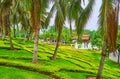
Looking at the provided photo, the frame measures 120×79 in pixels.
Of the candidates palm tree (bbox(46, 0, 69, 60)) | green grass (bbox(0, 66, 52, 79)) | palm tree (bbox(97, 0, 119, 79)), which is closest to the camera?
palm tree (bbox(97, 0, 119, 79))

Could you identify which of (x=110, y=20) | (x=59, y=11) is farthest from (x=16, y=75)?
(x=59, y=11)

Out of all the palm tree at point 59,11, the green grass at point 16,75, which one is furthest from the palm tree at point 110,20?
the palm tree at point 59,11

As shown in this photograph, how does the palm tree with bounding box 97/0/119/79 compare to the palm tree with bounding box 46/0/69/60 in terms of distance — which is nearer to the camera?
the palm tree with bounding box 97/0/119/79

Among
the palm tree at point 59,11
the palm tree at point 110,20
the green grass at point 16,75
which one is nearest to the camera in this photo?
Answer: the palm tree at point 110,20

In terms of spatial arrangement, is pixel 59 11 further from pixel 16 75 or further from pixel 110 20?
pixel 16 75

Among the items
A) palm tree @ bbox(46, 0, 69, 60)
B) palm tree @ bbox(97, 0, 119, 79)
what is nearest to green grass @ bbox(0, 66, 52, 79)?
palm tree @ bbox(97, 0, 119, 79)

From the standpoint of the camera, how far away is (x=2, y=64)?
26.9 metres

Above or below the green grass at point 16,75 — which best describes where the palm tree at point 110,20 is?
above

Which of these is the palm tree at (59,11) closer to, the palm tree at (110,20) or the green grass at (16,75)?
the green grass at (16,75)

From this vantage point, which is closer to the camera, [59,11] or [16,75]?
[16,75]

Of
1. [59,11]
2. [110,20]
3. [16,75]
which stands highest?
[59,11]

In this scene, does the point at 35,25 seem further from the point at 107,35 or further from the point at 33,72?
the point at 107,35

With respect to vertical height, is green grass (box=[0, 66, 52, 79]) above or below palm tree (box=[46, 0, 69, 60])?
below

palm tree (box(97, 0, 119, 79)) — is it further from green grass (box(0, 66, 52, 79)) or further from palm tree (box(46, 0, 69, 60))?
palm tree (box(46, 0, 69, 60))
